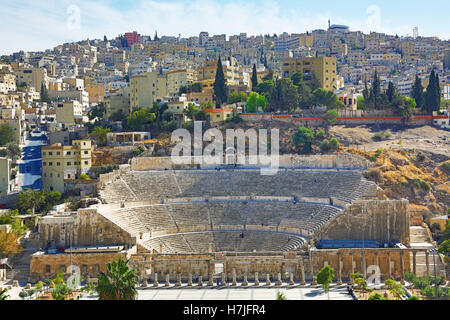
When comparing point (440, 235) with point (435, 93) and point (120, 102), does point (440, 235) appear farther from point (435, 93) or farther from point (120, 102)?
point (120, 102)

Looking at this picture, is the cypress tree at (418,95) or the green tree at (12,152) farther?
the cypress tree at (418,95)

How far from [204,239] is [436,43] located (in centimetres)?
9844

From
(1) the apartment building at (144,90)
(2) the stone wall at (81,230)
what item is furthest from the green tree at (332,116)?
(2) the stone wall at (81,230)

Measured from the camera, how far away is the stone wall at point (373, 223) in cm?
3612

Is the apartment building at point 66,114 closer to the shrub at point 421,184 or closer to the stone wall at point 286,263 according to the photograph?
the stone wall at point 286,263

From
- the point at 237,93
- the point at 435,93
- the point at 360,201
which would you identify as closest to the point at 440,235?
the point at 360,201

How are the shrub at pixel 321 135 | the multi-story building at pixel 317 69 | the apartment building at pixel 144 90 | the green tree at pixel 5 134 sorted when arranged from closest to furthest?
the green tree at pixel 5 134, the shrub at pixel 321 135, the apartment building at pixel 144 90, the multi-story building at pixel 317 69

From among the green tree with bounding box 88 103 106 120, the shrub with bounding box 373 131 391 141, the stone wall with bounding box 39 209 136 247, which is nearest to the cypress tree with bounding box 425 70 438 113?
the shrub with bounding box 373 131 391 141

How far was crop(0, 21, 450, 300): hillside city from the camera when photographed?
32.9 m

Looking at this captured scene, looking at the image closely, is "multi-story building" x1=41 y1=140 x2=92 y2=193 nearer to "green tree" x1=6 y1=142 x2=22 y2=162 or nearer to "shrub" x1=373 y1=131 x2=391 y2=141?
"green tree" x1=6 y1=142 x2=22 y2=162

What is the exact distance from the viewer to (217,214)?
1590 inches

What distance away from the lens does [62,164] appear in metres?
46.8

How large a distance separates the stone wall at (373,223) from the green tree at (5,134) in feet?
94.4

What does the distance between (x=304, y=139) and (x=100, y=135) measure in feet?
57.2
